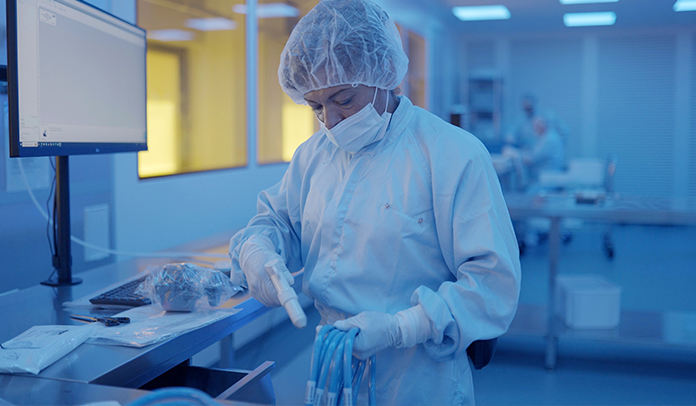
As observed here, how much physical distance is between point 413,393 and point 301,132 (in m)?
3.02

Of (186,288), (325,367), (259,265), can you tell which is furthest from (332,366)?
(186,288)

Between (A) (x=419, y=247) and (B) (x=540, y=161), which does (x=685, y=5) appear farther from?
(A) (x=419, y=247)

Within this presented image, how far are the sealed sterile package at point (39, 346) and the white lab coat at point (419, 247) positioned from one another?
0.46m

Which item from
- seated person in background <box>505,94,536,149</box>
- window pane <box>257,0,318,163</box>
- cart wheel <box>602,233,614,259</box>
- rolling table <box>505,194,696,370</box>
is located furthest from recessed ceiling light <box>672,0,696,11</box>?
window pane <box>257,0,318,163</box>

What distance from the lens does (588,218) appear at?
2.69 meters

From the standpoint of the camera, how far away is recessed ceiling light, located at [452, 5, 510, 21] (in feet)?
22.1

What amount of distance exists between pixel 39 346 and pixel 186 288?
316 mm

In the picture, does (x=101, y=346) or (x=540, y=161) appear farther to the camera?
(x=540, y=161)

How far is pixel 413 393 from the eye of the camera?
3.67ft

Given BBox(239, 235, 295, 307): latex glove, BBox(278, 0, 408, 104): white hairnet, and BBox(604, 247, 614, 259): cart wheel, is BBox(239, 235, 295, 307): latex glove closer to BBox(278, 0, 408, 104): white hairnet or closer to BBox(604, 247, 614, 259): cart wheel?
BBox(278, 0, 408, 104): white hairnet

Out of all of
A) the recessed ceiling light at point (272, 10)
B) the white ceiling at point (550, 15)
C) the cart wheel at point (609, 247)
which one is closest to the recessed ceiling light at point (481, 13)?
the white ceiling at point (550, 15)

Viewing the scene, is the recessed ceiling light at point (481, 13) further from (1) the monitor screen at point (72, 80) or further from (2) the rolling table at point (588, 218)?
(1) the monitor screen at point (72, 80)

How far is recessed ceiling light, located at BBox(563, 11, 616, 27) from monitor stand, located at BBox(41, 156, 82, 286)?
6854mm

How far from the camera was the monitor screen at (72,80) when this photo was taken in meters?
1.17
